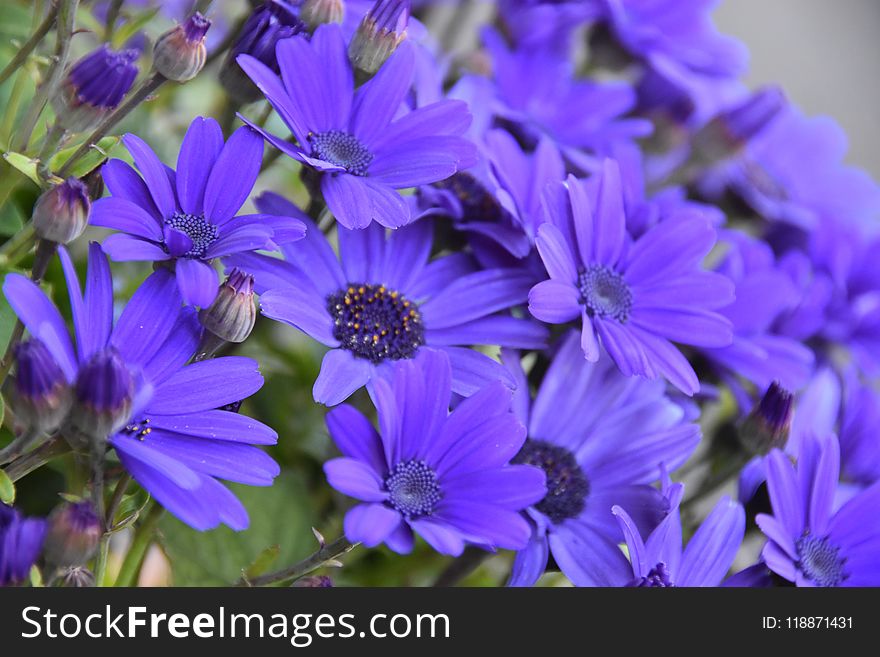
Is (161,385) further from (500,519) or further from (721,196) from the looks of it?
(721,196)

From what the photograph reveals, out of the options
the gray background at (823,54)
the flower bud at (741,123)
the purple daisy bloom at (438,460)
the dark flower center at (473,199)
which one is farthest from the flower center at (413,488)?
the gray background at (823,54)

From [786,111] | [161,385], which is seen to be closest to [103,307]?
[161,385]

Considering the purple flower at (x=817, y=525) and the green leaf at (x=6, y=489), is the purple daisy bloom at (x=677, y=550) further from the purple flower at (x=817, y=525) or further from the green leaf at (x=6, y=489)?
the green leaf at (x=6, y=489)

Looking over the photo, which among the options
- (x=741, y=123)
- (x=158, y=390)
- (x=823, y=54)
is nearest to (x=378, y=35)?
(x=158, y=390)

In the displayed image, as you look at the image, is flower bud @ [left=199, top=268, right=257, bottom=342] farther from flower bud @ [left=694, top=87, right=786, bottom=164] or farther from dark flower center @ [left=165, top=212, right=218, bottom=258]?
flower bud @ [left=694, top=87, right=786, bottom=164]

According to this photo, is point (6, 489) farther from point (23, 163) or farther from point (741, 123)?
point (741, 123)

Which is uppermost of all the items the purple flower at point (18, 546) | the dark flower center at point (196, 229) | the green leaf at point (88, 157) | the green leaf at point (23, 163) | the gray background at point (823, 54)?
the gray background at point (823, 54)

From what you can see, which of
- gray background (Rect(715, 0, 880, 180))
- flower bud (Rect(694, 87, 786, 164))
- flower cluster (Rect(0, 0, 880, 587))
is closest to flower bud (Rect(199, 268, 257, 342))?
flower cluster (Rect(0, 0, 880, 587))
